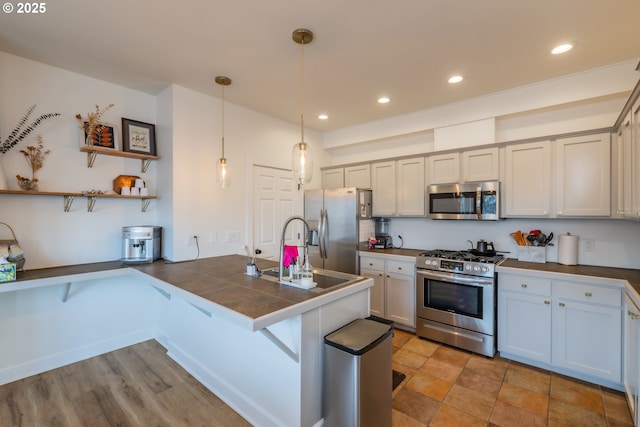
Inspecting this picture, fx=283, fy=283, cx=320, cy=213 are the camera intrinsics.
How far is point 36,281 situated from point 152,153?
1.57 metres

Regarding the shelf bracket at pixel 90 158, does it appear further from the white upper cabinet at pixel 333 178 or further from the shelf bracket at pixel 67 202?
the white upper cabinet at pixel 333 178

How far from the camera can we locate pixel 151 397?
2.23 metres

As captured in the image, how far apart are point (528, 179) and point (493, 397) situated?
6.98 ft

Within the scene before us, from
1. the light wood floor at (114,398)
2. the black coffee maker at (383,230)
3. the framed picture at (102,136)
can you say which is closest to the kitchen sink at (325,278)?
the light wood floor at (114,398)

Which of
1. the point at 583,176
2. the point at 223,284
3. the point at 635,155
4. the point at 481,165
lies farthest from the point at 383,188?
the point at 223,284

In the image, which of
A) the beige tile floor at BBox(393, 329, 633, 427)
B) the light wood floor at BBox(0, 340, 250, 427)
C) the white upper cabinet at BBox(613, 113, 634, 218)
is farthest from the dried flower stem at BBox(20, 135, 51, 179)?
the white upper cabinet at BBox(613, 113, 634, 218)

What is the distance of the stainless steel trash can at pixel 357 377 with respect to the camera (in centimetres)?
166

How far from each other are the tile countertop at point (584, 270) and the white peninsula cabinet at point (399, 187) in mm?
→ 1175

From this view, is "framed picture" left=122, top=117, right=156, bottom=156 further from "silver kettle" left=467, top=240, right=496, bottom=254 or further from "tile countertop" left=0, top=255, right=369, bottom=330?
"silver kettle" left=467, top=240, right=496, bottom=254

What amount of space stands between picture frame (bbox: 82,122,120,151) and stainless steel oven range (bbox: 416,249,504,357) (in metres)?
3.48

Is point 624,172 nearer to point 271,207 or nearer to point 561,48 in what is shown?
point 561,48

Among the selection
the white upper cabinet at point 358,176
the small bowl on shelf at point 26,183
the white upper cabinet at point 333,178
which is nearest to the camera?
the small bowl on shelf at point 26,183

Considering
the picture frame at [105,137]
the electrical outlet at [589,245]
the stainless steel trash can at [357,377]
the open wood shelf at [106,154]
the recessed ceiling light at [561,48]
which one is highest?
the recessed ceiling light at [561,48]

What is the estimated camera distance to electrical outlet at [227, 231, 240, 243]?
136 inches
